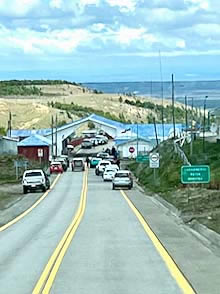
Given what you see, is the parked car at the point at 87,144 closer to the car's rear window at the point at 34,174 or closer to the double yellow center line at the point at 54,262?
the car's rear window at the point at 34,174

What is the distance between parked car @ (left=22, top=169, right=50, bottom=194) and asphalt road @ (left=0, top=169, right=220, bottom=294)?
66.0 feet

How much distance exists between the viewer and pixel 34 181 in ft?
191

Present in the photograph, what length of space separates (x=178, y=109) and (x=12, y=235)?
16213 cm

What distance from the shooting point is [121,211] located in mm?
38094

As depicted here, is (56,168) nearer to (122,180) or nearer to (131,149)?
(131,149)

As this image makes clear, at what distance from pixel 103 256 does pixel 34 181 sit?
129 feet

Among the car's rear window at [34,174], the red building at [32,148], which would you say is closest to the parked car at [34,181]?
the car's rear window at [34,174]

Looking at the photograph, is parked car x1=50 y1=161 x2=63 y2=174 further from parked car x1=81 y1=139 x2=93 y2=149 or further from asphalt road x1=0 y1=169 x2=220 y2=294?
asphalt road x1=0 y1=169 x2=220 y2=294

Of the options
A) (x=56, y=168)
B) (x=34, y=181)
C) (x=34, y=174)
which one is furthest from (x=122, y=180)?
(x=56, y=168)

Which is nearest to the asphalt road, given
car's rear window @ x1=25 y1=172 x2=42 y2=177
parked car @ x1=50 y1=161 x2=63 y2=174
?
car's rear window @ x1=25 y1=172 x2=42 y2=177

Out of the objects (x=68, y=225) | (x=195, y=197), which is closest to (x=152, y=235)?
(x=68, y=225)

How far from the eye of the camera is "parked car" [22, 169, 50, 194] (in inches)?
2281

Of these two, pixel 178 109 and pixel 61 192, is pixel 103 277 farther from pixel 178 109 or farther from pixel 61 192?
pixel 178 109

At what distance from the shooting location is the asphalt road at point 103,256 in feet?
47.3
